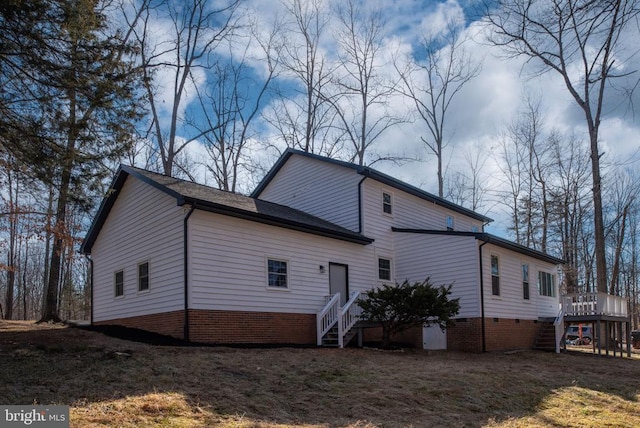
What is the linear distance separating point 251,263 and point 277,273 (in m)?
1.06

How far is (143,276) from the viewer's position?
15969mm

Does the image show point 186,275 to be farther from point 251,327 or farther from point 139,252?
Answer: point 139,252

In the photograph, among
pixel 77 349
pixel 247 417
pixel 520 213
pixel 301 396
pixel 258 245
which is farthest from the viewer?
pixel 520 213

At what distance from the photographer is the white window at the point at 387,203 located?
2044 cm

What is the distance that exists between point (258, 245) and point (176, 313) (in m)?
2.87

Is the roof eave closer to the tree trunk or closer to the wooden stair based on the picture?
the wooden stair

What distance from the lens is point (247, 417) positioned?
7285mm

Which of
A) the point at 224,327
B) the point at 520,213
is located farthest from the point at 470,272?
the point at 520,213

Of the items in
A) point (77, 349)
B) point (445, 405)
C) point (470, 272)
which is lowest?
point (445, 405)

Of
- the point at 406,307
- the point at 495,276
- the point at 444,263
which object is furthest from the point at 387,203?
the point at 406,307

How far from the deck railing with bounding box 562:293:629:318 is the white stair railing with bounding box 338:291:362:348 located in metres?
10.1

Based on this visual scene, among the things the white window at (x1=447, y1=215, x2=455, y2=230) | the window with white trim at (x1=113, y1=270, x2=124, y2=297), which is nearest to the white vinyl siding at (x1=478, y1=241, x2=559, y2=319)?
the white window at (x1=447, y1=215, x2=455, y2=230)

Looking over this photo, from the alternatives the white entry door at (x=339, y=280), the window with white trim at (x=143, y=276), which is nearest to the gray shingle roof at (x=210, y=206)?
the white entry door at (x=339, y=280)

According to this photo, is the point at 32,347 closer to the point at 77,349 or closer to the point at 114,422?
the point at 77,349
